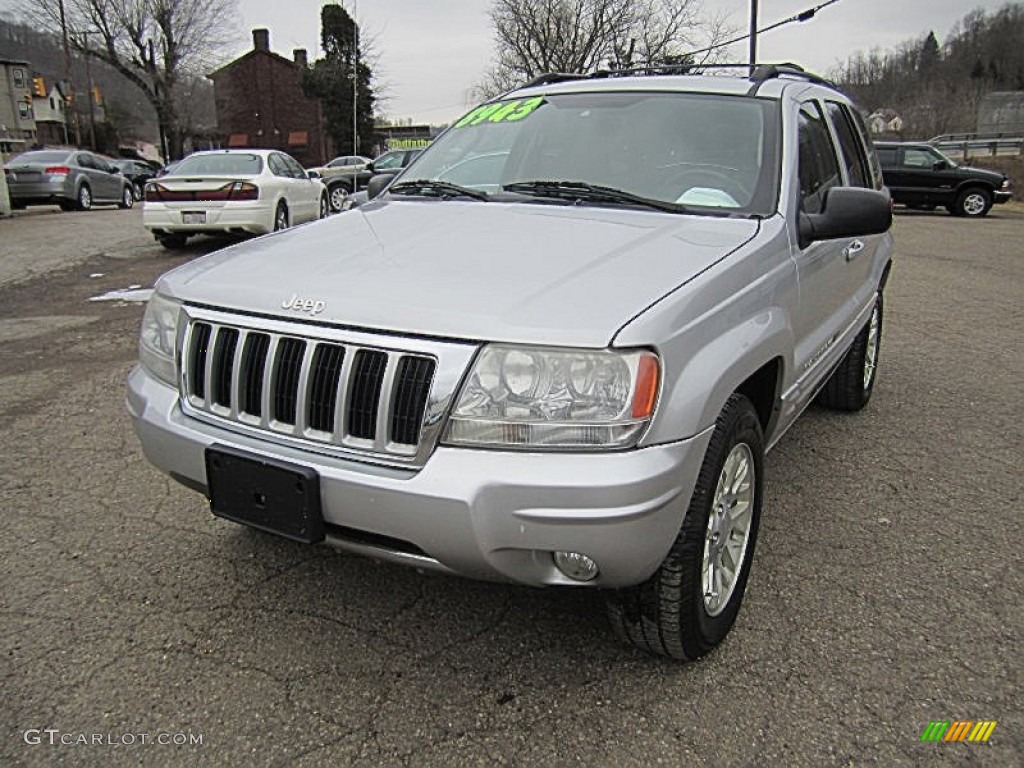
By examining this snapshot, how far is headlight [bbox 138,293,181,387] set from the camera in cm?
257

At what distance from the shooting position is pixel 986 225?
60.3 ft

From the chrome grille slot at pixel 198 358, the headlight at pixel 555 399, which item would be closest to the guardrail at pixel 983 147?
the headlight at pixel 555 399

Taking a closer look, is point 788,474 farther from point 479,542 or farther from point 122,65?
point 122,65

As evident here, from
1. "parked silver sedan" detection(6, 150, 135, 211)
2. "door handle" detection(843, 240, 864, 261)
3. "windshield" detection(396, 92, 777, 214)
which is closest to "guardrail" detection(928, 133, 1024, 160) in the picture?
"parked silver sedan" detection(6, 150, 135, 211)

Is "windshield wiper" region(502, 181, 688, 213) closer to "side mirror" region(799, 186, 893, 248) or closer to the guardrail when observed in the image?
"side mirror" region(799, 186, 893, 248)

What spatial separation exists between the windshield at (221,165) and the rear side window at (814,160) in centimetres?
952

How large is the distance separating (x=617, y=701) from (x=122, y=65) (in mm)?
52953

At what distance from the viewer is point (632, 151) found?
333 cm

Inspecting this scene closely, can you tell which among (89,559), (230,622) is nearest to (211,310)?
(230,622)

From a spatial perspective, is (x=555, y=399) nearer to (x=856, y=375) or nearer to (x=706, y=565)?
(x=706, y=565)

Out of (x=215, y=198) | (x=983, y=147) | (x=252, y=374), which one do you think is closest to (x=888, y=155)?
(x=215, y=198)

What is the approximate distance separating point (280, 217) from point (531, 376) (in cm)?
1089

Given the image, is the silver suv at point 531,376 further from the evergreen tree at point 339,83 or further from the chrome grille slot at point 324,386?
the evergreen tree at point 339,83

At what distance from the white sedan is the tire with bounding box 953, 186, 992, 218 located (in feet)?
55.9
